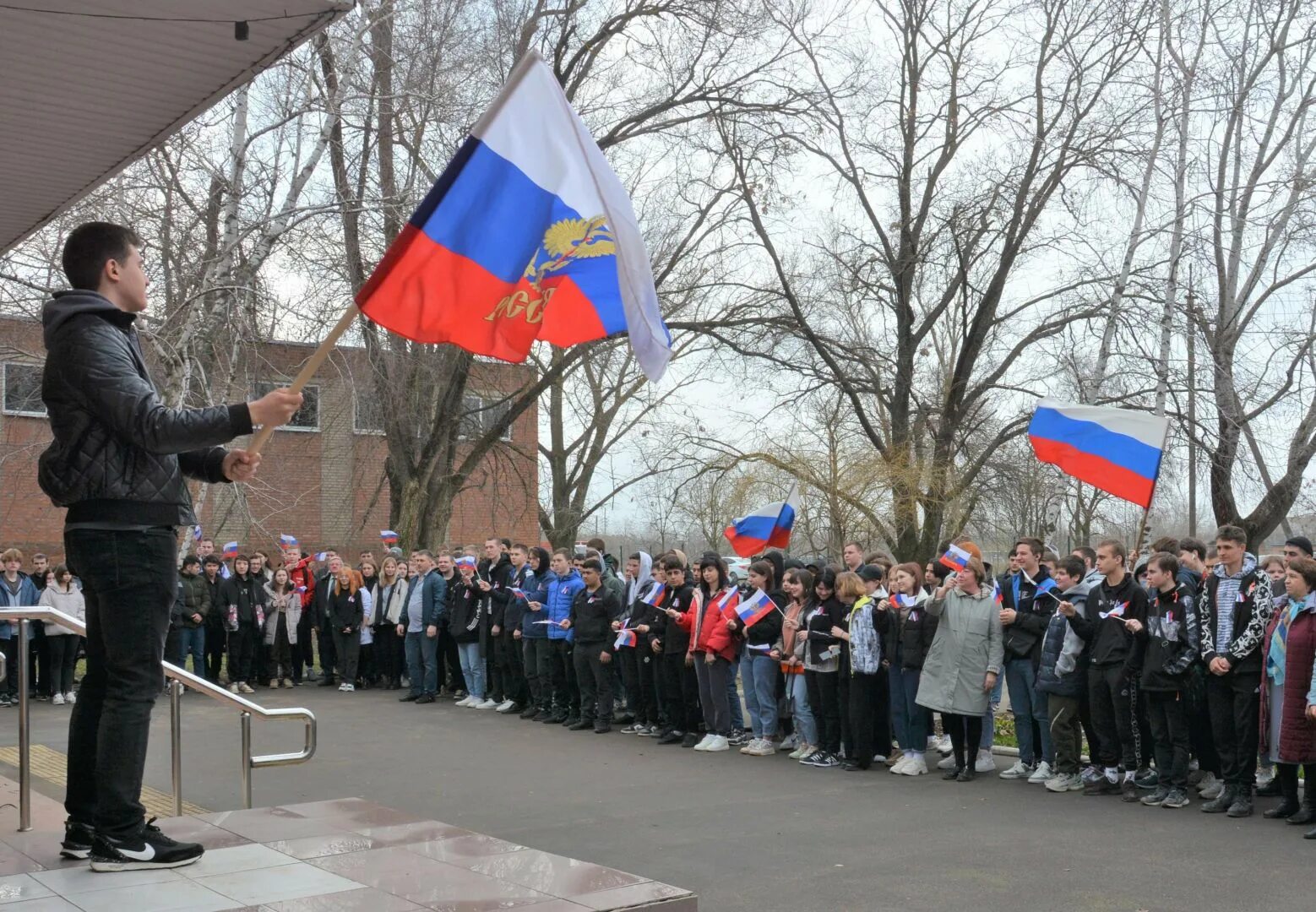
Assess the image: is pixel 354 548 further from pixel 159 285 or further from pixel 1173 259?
pixel 1173 259

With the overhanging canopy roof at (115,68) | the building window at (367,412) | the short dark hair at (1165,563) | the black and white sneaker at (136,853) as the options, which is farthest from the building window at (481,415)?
the black and white sneaker at (136,853)

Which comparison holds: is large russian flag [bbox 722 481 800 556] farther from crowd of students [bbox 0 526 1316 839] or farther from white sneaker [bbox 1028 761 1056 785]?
white sneaker [bbox 1028 761 1056 785]

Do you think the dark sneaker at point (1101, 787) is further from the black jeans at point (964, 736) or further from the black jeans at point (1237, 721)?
the black jeans at point (964, 736)

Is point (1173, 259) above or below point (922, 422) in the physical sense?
above

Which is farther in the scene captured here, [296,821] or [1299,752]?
[1299,752]

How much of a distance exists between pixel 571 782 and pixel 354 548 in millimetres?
29372

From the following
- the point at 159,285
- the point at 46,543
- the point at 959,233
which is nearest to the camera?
the point at 159,285

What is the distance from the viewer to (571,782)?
11148mm

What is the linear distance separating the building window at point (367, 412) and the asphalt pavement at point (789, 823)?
28.6ft

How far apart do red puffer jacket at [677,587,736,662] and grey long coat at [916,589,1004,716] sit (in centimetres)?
239

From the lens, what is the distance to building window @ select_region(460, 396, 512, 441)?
26.1 metres

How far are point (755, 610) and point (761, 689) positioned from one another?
0.81 meters

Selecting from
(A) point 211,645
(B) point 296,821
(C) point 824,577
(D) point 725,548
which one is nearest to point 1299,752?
(C) point 824,577

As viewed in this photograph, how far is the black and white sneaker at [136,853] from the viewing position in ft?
14.9
